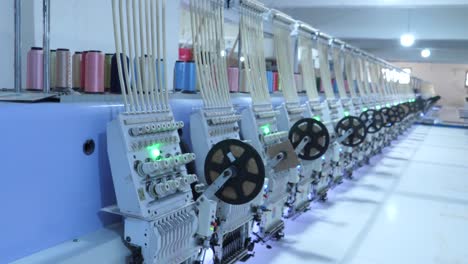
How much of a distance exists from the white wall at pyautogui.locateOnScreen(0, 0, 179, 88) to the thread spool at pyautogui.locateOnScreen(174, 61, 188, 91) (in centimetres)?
97

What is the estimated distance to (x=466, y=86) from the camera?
Answer: 84.4 ft

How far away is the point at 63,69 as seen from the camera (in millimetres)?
2348

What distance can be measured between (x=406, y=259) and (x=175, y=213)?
2.27 metres

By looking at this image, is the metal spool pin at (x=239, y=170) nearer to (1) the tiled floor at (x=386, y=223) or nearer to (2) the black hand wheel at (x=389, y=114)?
(1) the tiled floor at (x=386, y=223)

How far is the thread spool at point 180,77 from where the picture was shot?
10.2 feet

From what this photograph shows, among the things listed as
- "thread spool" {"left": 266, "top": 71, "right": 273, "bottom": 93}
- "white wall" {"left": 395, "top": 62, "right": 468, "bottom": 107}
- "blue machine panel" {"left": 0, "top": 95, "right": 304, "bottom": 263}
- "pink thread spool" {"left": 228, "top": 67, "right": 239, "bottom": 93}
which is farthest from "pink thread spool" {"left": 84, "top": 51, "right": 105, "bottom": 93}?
"white wall" {"left": 395, "top": 62, "right": 468, "bottom": 107}

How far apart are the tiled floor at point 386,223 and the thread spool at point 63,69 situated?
1883mm

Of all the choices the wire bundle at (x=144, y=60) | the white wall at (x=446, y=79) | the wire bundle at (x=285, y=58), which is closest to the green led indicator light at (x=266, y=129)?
the wire bundle at (x=285, y=58)

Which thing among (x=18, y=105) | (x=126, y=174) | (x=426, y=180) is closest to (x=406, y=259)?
(x=126, y=174)

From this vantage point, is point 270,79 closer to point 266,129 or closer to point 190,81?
point 266,129

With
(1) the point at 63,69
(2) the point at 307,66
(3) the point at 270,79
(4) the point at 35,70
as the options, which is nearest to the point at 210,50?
(1) the point at 63,69

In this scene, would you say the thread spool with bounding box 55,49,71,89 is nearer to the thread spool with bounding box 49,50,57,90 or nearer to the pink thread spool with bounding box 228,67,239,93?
the thread spool with bounding box 49,50,57,90

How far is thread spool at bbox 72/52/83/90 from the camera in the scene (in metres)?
2.51

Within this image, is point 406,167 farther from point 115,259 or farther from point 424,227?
point 115,259
